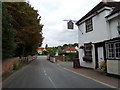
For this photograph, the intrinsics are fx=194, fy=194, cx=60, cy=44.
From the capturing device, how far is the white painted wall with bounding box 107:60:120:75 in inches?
551

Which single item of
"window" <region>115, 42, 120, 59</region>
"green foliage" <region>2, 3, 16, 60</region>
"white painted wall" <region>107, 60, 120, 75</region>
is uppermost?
"green foliage" <region>2, 3, 16, 60</region>

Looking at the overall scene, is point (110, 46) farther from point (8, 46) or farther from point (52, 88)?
point (8, 46)

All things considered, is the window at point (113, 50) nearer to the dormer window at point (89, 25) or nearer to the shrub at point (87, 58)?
the shrub at point (87, 58)

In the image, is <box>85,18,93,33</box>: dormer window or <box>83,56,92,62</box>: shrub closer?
<box>83,56,92,62</box>: shrub

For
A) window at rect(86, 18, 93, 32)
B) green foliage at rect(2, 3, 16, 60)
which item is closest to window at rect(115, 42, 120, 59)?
window at rect(86, 18, 93, 32)

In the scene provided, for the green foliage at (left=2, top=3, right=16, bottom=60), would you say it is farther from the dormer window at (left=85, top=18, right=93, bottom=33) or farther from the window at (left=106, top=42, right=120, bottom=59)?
the dormer window at (left=85, top=18, right=93, bottom=33)

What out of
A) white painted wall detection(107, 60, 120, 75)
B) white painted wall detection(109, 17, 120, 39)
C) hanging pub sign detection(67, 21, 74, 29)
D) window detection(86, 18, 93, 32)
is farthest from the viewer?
hanging pub sign detection(67, 21, 74, 29)

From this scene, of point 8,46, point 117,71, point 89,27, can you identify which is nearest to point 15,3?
point 8,46

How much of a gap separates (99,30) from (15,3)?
9.90m

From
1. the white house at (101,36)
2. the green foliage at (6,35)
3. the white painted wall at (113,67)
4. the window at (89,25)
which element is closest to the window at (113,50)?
the white house at (101,36)

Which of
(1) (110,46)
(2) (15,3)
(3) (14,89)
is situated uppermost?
(2) (15,3)

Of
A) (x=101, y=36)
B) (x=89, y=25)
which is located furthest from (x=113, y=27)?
(x=89, y=25)

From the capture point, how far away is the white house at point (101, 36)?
15109 mm

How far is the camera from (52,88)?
33.1 feet
